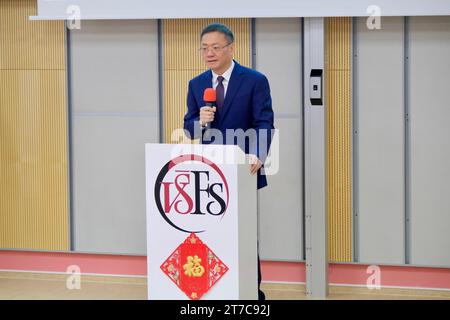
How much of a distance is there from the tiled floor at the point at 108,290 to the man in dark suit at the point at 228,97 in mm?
1388

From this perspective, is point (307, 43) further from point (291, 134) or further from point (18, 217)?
point (18, 217)

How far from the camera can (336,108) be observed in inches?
270

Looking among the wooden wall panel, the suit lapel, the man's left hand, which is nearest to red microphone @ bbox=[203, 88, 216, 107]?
the suit lapel

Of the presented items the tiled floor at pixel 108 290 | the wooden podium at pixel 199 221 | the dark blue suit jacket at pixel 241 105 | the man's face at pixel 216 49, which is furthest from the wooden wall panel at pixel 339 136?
the wooden podium at pixel 199 221

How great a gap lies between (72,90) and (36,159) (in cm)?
63

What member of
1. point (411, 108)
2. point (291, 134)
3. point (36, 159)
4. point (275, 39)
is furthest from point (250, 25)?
point (36, 159)

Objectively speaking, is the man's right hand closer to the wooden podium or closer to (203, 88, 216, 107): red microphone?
(203, 88, 216, 107): red microphone

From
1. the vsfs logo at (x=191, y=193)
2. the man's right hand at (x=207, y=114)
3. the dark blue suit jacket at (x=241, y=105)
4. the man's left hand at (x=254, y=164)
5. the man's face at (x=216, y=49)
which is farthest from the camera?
the dark blue suit jacket at (x=241, y=105)

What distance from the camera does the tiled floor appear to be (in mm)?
6855

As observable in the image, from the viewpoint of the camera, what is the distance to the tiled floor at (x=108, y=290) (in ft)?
22.5

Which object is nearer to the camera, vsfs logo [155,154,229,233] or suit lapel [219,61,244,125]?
vsfs logo [155,154,229,233]

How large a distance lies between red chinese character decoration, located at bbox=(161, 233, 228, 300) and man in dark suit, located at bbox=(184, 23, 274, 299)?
2.39 ft

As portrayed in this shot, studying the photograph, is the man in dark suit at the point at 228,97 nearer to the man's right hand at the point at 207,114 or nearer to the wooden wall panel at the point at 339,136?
the man's right hand at the point at 207,114

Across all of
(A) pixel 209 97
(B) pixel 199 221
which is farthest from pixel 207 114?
(B) pixel 199 221
